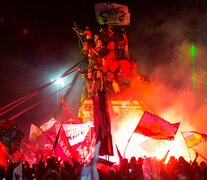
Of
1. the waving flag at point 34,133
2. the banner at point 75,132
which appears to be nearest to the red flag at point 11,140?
the banner at point 75,132

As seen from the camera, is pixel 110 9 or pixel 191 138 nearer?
pixel 191 138

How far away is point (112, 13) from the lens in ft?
64.8

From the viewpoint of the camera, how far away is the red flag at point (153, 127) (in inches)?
443

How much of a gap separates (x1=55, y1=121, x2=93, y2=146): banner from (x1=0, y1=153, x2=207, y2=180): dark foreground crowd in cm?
390

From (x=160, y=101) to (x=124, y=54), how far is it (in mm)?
3566

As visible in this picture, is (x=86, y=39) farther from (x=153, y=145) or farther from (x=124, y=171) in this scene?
(x=124, y=171)

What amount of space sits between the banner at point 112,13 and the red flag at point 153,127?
985 centimetres

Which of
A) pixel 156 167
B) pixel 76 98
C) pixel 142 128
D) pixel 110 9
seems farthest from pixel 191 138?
pixel 76 98

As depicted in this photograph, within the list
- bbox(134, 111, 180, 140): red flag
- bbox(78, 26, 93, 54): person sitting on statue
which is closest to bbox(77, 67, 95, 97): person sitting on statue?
bbox(78, 26, 93, 54): person sitting on statue

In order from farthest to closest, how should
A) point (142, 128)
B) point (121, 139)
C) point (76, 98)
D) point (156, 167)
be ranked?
point (76, 98), point (121, 139), point (142, 128), point (156, 167)

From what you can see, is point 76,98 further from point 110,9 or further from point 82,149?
point 82,149

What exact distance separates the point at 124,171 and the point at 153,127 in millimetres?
2611

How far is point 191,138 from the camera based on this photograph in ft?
39.1

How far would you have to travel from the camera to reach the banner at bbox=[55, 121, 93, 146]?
43.8 feet
